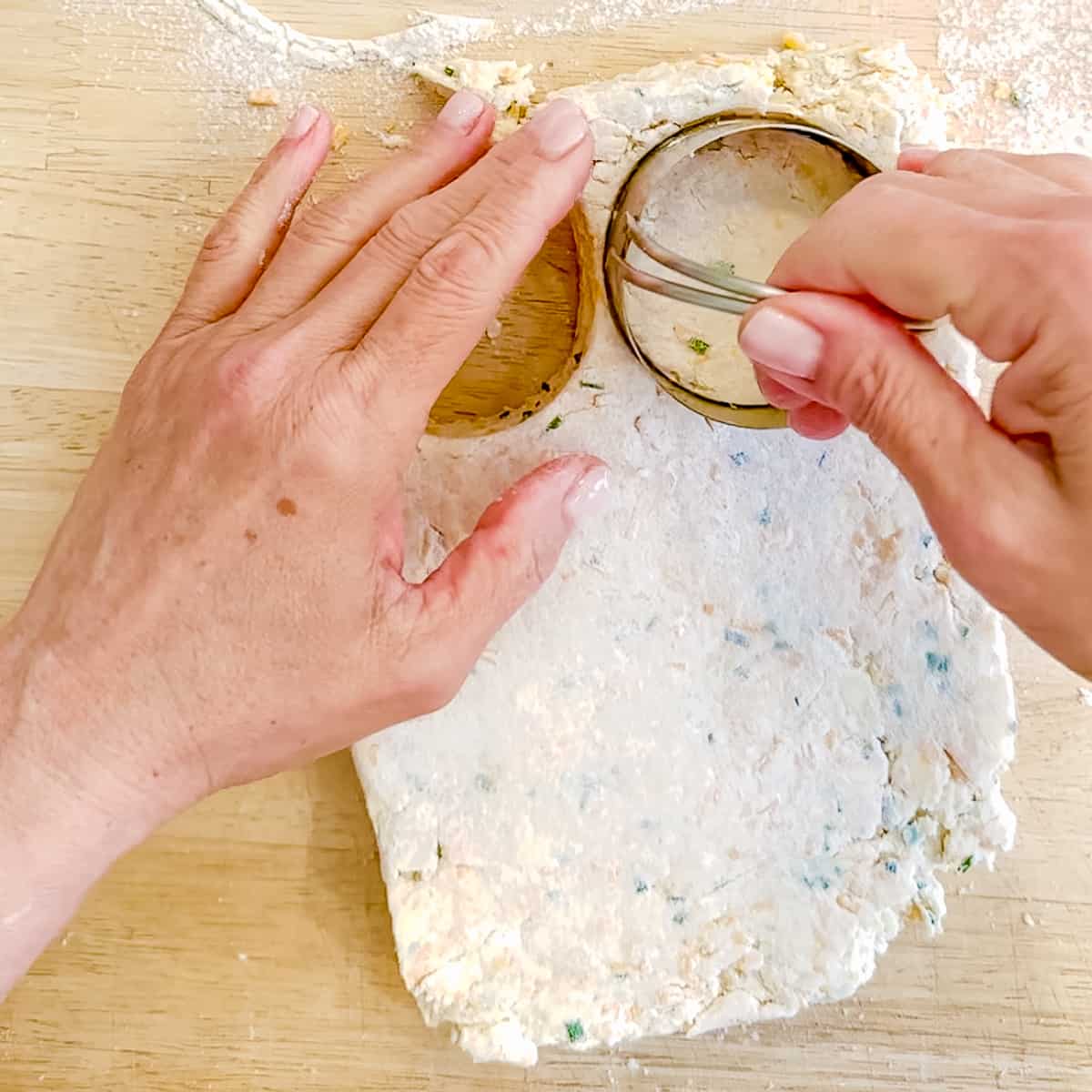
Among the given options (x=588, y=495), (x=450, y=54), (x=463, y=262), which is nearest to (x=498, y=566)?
(x=588, y=495)

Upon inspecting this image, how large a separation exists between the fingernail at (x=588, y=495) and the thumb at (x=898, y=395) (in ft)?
0.61

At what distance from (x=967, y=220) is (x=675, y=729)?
0.43 metres

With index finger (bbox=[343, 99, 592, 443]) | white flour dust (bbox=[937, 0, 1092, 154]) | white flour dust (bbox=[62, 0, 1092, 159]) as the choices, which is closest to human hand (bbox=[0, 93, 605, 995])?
index finger (bbox=[343, 99, 592, 443])

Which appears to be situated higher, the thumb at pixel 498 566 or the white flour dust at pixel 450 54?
the white flour dust at pixel 450 54

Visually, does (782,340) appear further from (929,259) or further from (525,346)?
(525,346)

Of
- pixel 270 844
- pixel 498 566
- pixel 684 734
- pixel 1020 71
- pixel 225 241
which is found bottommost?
pixel 270 844

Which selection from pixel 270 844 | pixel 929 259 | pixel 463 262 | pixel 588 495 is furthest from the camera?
pixel 270 844

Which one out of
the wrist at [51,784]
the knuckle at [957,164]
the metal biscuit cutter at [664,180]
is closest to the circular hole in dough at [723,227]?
the metal biscuit cutter at [664,180]

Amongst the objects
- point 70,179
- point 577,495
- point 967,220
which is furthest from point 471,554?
point 70,179

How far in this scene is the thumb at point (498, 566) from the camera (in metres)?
0.73

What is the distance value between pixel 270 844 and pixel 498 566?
349 mm

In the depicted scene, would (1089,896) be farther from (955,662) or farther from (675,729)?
(675,729)

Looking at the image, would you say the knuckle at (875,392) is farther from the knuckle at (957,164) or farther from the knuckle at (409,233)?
the knuckle at (409,233)

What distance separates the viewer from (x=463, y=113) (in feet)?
2.61
